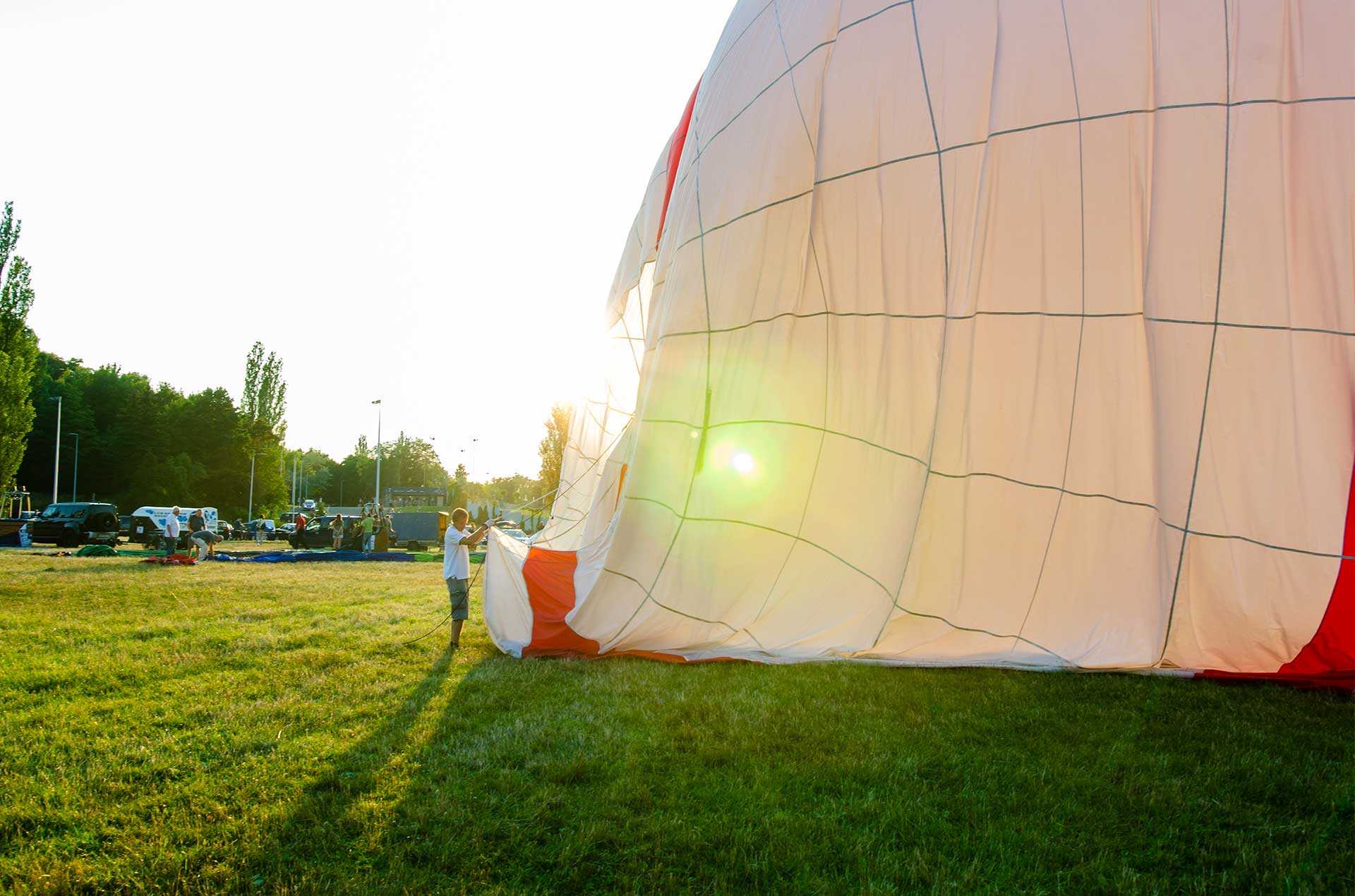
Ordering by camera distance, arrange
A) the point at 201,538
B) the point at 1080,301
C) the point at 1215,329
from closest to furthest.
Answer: the point at 1215,329, the point at 1080,301, the point at 201,538

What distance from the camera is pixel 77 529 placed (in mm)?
22734

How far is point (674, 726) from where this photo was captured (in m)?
4.23

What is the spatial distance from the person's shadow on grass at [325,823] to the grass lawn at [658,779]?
0.01 metres

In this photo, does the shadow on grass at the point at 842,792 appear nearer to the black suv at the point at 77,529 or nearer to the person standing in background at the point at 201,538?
the person standing in background at the point at 201,538

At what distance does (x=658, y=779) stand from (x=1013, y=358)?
3218mm

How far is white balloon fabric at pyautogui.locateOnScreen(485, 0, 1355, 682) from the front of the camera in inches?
183

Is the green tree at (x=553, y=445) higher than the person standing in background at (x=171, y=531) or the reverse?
higher

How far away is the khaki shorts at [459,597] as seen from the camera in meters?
6.97

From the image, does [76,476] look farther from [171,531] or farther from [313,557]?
[171,531]

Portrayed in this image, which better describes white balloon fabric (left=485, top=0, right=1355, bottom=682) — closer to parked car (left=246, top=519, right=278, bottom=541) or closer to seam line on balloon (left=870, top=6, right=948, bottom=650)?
seam line on balloon (left=870, top=6, right=948, bottom=650)

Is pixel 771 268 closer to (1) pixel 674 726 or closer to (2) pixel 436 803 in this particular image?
(1) pixel 674 726

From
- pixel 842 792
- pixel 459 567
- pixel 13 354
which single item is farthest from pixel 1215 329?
pixel 13 354

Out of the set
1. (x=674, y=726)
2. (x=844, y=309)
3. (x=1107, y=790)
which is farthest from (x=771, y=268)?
(x=1107, y=790)

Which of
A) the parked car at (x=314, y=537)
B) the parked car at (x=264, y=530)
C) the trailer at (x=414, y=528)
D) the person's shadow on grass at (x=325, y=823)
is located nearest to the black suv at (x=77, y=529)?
the parked car at (x=314, y=537)
